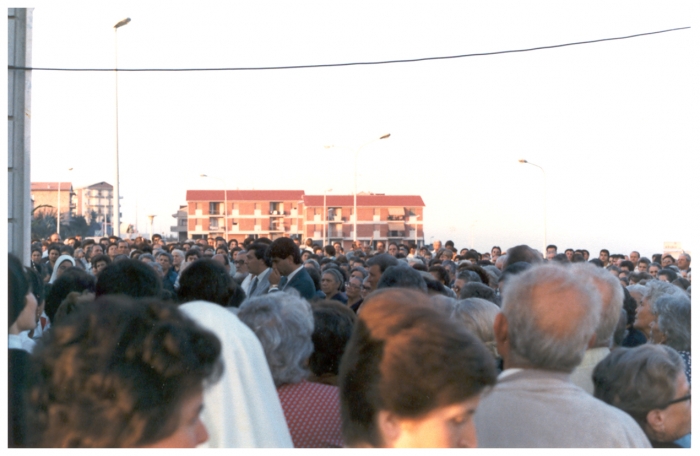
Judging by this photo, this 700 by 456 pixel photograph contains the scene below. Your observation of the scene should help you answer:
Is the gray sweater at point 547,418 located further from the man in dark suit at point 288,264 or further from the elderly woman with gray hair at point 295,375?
the man in dark suit at point 288,264

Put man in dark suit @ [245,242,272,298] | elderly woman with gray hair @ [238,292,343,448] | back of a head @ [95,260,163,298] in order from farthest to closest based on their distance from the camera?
1. man in dark suit @ [245,242,272,298]
2. back of a head @ [95,260,163,298]
3. elderly woman with gray hair @ [238,292,343,448]

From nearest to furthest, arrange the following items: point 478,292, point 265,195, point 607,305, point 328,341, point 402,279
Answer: point 607,305
point 328,341
point 478,292
point 402,279
point 265,195

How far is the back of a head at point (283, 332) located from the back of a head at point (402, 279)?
1.73 m

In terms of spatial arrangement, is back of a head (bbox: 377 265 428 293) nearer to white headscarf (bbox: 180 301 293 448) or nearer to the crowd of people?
the crowd of people

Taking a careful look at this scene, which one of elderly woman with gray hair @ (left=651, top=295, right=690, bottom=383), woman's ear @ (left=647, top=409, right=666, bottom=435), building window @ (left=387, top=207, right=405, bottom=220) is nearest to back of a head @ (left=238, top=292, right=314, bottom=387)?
woman's ear @ (left=647, top=409, right=666, bottom=435)

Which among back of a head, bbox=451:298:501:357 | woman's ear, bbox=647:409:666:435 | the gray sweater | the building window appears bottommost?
woman's ear, bbox=647:409:666:435

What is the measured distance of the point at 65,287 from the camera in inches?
165

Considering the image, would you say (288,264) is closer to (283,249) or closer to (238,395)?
(283,249)

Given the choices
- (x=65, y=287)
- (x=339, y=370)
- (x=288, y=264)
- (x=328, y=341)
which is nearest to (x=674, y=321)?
(x=328, y=341)

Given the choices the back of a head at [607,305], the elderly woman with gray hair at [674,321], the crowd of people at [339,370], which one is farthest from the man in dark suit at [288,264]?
the back of a head at [607,305]

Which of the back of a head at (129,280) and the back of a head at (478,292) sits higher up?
the back of a head at (129,280)

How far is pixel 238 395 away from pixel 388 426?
458mm

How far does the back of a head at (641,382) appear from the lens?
8.19 ft

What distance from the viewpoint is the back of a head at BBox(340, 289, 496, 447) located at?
5.49 ft
